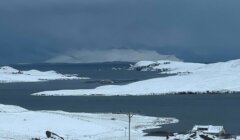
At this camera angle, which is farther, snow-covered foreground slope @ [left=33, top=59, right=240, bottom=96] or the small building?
snow-covered foreground slope @ [left=33, top=59, right=240, bottom=96]

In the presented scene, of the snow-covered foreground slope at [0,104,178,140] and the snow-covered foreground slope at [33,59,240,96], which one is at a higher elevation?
the snow-covered foreground slope at [33,59,240,96]

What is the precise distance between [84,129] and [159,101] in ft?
130

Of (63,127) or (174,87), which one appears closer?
(63,127)

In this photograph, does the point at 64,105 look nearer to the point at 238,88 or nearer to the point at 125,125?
the point at 125,125

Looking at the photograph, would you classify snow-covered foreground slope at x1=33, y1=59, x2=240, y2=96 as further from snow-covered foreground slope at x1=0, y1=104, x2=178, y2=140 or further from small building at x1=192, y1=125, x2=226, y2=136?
small building at x1=192, y1=125, x2=226, y2=136

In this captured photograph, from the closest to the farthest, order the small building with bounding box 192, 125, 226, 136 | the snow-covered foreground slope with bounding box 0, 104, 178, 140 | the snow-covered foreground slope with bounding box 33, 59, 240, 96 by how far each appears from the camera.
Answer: the snow-covered foreground slope with bounding box 0, 104, 178, 140, the small building with bounding box 192, 125, 226, 136, the snow-covered foreground slope with bounding box 33, 59, 240, 96

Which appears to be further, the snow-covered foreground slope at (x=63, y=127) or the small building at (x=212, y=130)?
the small building at (x=212, y=130)

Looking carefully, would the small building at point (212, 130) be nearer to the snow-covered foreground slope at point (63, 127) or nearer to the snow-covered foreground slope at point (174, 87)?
the snow-covered foreground slope at point (63, 127)

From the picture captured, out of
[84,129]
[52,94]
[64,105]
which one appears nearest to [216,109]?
[64,105]

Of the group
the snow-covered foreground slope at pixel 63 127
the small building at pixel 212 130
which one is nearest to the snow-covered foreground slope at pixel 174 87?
the snow-covered foreground slope at pixel 63 127

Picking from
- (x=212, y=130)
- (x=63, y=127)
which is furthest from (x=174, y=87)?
(x=212, y=130)

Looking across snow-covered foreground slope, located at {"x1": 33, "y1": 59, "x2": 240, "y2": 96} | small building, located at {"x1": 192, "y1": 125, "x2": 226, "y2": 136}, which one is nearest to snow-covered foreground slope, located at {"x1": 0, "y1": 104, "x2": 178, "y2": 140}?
small building, located at {"x1": 192, "y1": 125, "x2": 226, "y2": 136}

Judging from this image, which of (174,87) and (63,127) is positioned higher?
(174,87)

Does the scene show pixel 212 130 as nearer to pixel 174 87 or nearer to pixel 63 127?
pixel 63 127
